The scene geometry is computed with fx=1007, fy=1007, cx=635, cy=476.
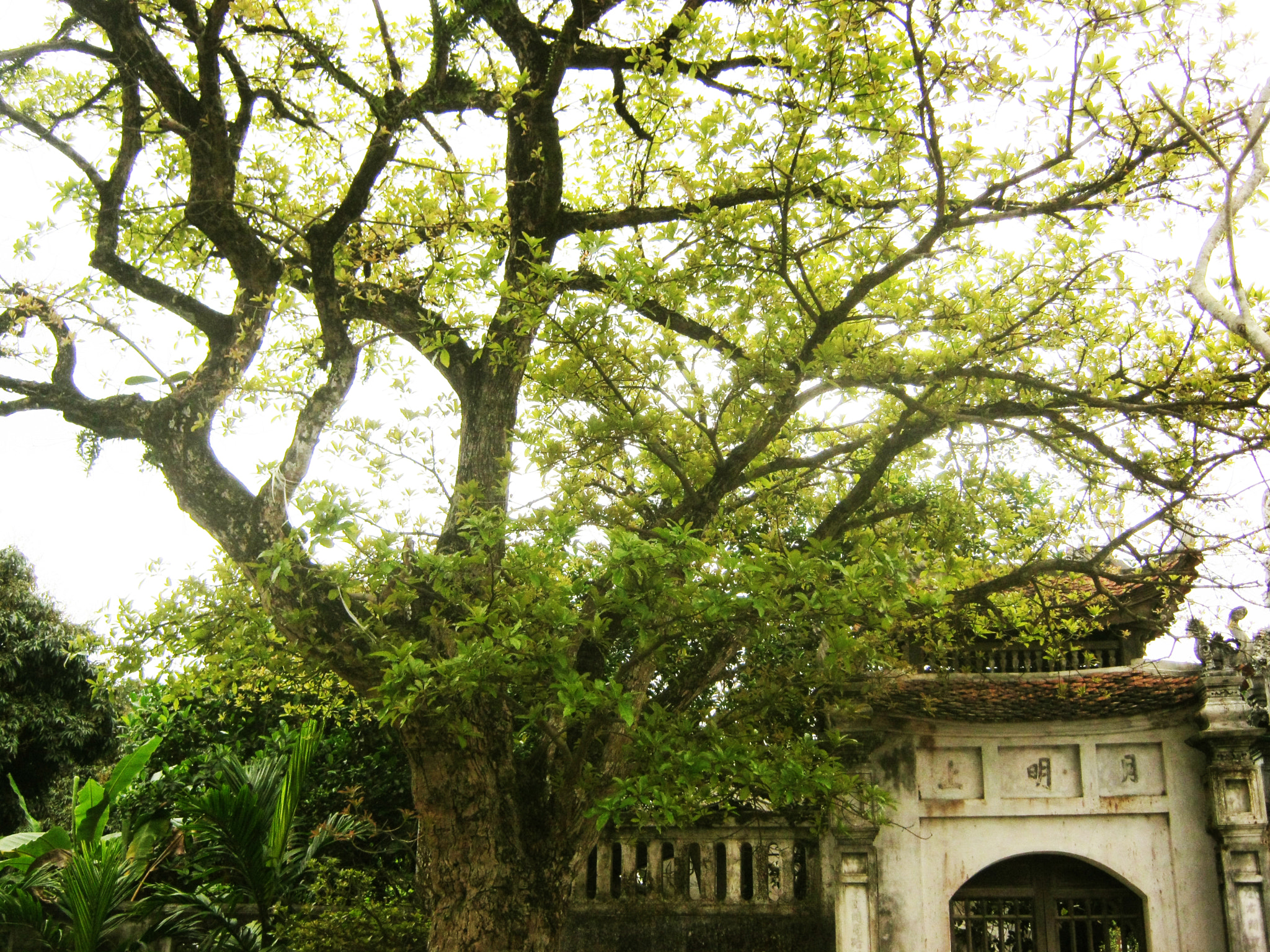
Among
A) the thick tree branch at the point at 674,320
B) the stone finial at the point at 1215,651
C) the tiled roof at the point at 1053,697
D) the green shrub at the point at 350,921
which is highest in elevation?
the thick tree branch at the point at 674,320

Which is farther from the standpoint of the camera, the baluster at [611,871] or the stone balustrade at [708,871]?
the baluster at [611,871]

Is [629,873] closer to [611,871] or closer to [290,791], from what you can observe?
[611,871]

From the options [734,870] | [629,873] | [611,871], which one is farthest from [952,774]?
[611,871]

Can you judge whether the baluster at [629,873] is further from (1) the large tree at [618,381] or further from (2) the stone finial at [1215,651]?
(2) the stone finial at [1215,651]

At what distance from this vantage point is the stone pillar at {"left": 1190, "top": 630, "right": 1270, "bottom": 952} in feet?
22.9

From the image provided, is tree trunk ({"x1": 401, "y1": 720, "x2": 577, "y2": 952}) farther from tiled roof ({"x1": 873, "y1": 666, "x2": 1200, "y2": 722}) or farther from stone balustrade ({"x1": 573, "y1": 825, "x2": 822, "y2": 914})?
tiled roof ({"x1": 873, "y1": 666, "x2": 1200, "y2": 722})

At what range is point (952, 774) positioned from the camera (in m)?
7.89

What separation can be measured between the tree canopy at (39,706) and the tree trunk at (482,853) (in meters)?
9.80

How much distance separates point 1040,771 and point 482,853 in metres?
4.68

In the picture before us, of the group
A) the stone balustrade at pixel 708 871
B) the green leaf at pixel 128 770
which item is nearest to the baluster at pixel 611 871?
the stone balustrade at pixel 708 871

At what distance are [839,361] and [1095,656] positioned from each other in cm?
502

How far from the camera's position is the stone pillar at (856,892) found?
7211mm

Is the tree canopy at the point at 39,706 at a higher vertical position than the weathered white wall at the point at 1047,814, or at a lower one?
higher

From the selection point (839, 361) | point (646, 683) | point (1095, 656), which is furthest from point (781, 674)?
point (1095, 656)
